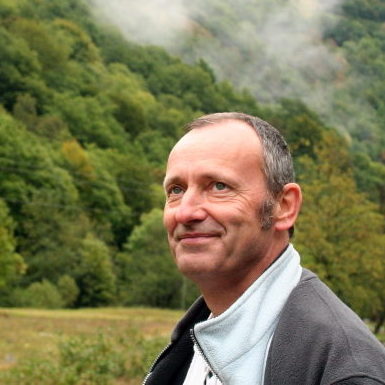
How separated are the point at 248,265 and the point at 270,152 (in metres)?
0.31

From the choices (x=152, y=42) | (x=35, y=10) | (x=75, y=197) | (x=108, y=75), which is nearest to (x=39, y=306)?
Answer: (x=75, y=197)

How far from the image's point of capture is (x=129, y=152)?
10881 cm

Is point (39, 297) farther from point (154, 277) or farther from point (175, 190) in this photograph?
point (175, 190)

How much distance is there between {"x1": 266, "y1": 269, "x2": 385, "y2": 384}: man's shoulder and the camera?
208 cm

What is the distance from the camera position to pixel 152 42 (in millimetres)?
166125

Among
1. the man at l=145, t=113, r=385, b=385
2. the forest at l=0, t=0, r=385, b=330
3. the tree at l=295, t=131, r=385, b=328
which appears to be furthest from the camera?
the forest at l=0, t=0, r=385, b=330

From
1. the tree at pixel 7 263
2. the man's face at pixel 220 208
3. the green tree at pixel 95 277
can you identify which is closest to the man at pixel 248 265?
the man's face at pixel 220 208

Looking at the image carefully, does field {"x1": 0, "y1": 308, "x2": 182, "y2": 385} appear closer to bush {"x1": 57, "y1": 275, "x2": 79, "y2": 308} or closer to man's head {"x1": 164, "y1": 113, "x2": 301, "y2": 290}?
man's head {"x1": 164, "y1": 113, "x2": 301, "y2": 290}

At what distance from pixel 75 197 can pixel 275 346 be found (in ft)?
255

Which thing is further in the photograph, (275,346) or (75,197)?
(75,197)

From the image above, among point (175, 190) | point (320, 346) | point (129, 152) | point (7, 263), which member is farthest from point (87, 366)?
point (129, 152)

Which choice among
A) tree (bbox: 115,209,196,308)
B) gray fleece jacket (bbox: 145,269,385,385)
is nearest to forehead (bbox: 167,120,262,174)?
gray fleece jacket (bbox: 145,269,385,385)

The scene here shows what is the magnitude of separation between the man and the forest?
34389mm

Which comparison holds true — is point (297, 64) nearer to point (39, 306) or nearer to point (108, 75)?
point (108, 75)
